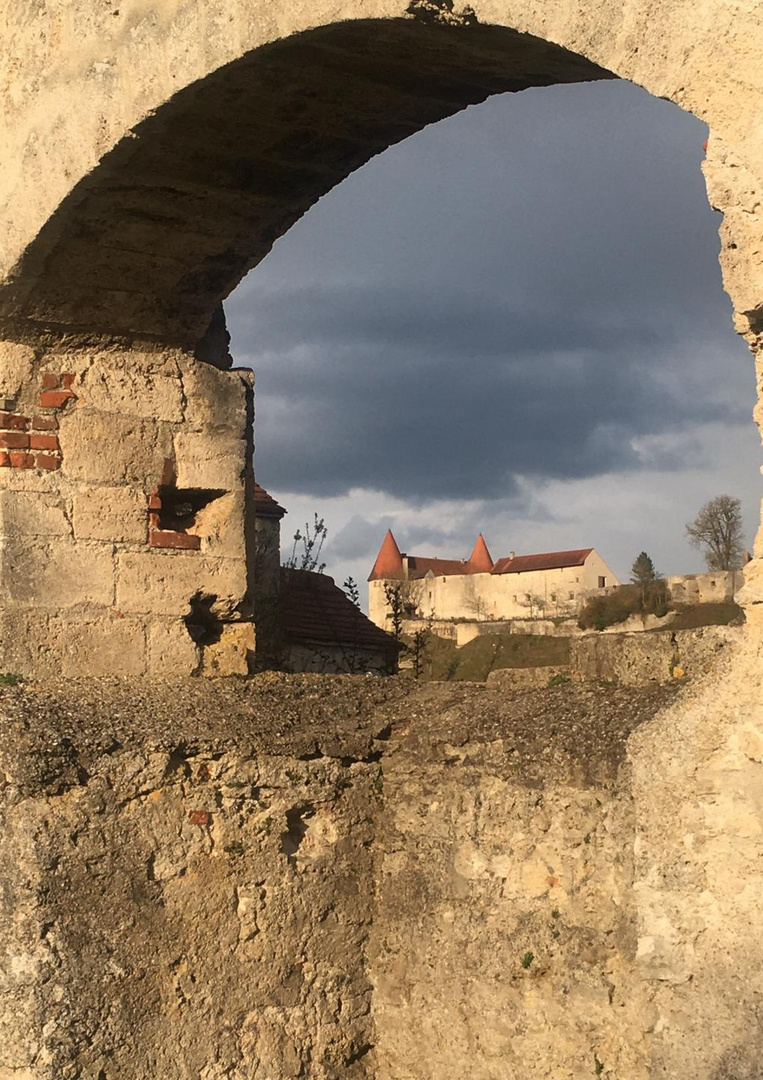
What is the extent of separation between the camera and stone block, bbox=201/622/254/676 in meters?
4.59

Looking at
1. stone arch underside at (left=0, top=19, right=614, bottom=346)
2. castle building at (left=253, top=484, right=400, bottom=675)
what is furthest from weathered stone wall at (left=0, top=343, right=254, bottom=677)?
castle building at (left=253, top=484, right=400, bottom=675)

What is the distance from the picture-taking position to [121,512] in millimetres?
4496

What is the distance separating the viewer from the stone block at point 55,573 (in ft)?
14.0

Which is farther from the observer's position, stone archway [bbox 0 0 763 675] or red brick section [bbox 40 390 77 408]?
red brick section [bbox 40 390 77 408]

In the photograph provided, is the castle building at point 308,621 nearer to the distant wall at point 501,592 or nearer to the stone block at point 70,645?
the stone block at point 70,645

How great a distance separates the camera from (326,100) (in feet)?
12.0

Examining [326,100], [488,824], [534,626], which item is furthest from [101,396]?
[534,626]

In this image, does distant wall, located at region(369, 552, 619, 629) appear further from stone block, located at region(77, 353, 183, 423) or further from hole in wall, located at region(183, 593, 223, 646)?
stone block, located at region(77, 353, 183, 423)

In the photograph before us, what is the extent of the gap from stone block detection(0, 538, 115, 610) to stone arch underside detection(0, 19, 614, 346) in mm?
717

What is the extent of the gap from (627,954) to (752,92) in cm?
197

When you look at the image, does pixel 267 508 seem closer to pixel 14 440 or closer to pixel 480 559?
pixel 14 440

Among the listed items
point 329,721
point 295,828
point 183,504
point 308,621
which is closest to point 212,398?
point 183,504

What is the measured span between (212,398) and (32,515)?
0.77 m

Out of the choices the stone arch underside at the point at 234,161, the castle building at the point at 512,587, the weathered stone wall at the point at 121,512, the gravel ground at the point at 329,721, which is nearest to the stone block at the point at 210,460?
the weathered stone wall at the point at 121,512
